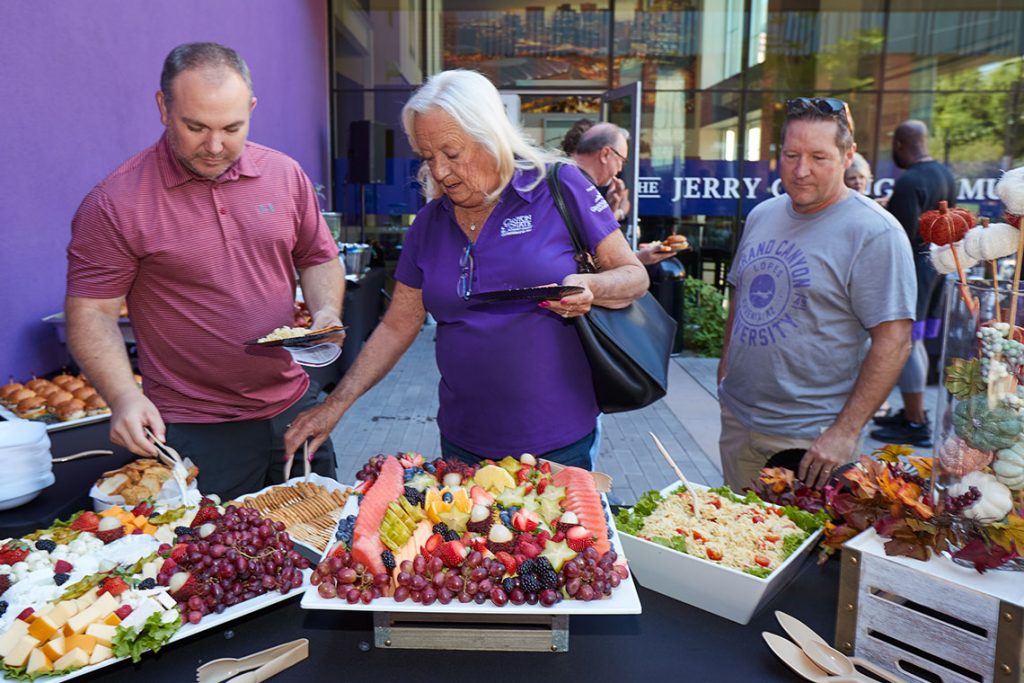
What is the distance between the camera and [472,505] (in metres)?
1.51

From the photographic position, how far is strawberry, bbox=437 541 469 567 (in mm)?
1333

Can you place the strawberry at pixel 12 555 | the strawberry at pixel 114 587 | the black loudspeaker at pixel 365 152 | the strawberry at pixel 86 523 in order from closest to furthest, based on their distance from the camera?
1. the strawberry at pixel 114 587
2. the strawberry at pixel 12 555
3. the strawberry at pixel 86 523
4. the black loudspeaker at pixel 365 152

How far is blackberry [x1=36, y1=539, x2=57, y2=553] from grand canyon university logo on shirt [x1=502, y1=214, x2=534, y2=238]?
1221 mm

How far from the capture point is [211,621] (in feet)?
4.45

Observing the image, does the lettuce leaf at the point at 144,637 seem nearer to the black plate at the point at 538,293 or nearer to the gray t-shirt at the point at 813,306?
the black plate at the point at 538,293

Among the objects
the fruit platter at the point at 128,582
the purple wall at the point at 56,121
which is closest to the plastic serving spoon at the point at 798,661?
the fruit platter at the point at 128,582

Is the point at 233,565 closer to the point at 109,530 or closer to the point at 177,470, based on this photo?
the point at 109,530

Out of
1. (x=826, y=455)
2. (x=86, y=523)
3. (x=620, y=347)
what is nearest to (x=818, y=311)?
(x=826, y=455)

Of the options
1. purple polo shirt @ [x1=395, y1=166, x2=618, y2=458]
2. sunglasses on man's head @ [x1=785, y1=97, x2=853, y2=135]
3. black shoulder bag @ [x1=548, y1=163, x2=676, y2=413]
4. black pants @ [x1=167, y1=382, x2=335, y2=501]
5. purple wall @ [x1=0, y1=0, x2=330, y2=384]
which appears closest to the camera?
black shoulder bag @ [x1=548, y1=163, x2=676, y2=413]

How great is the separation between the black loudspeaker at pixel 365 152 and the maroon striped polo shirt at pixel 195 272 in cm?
668

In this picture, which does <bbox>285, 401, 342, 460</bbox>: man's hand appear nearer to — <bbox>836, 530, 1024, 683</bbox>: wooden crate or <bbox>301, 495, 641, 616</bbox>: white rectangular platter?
<bbox>301, 495, 641, 616</bbox>: white rectangular platter

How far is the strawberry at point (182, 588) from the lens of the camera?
4.52 feet

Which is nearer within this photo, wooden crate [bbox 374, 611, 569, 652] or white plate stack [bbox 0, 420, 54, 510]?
wooden crate [bbox 374, 611, 569, 652]

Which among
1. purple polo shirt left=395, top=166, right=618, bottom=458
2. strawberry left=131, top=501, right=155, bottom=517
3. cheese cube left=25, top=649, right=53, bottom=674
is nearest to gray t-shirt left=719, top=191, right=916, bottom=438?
purple polo shirt left=395, top=166, right=618, bottom=458
